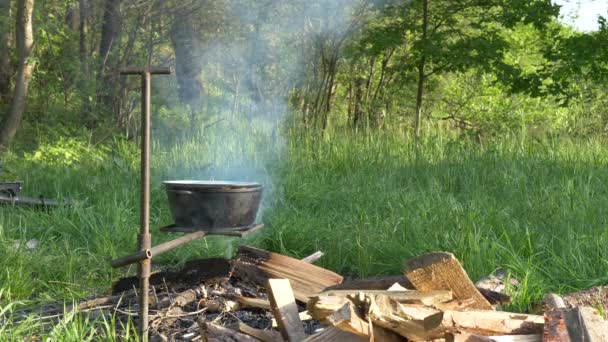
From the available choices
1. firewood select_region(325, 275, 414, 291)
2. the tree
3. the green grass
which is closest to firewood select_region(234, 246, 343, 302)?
firewood select_region(325, 275, 414, 291)

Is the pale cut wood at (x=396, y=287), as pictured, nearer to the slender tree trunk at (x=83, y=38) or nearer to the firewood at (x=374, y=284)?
the firewood at (x=374, y=284)

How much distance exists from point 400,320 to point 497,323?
491 mm

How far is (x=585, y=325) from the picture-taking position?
2.36 m

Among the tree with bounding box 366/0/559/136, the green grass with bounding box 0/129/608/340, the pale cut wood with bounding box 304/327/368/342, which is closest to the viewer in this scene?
the pale cut wood with bounding box 304/327/368/342

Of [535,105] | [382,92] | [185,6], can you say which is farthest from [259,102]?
[535,105]

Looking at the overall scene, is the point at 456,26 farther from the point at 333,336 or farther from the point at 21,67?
the point at 333,336

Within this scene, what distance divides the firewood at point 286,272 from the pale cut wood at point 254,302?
A: 227 millimetres

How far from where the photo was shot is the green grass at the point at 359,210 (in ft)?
13.1

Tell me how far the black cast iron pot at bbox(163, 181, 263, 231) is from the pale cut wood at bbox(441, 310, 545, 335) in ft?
3.93

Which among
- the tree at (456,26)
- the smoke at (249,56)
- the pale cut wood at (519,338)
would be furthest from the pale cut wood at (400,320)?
the tree at (456,26)

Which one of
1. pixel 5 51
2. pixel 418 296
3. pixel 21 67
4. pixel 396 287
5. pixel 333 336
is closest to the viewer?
pixel 333 336

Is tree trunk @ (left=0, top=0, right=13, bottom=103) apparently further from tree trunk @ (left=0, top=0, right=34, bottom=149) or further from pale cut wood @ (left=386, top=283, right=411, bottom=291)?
pale cut wood @ (left=386, top=283, right=411, bottom=291)

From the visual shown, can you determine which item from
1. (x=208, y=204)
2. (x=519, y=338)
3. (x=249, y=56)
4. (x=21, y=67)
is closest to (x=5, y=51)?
(x=21, y=67)

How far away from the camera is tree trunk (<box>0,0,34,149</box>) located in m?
10.4
